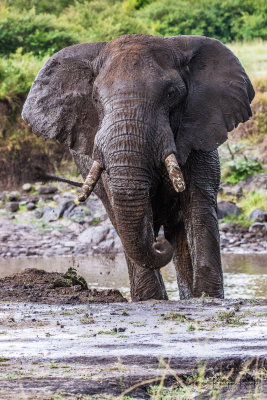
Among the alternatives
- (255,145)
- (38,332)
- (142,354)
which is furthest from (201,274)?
(255,145)

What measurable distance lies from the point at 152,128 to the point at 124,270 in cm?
877

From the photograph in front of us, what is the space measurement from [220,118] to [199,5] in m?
43.9

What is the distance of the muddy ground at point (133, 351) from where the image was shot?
5254mm

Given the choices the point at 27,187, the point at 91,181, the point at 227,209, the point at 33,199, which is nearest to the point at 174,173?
the point at 91,181

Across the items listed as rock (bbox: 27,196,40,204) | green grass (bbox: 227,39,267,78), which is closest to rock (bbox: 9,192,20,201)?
rock (bbox: 27,196,40,204)

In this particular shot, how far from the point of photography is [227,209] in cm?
2130

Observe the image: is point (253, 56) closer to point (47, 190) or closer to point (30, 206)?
point (47, 190)

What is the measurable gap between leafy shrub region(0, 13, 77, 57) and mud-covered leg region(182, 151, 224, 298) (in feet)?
90.2

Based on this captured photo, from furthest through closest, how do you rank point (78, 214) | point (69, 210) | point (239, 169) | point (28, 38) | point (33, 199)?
point (28, 38), point (239, 169), point (33, 199), point (69, 210), point (78, 214)

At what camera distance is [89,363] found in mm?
5820

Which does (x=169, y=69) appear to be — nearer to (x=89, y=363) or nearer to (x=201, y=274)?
(x=201, y=274)

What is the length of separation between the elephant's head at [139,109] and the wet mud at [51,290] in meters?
1.12

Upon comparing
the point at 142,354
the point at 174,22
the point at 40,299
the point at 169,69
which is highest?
the point at 169,69

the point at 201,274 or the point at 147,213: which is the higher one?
the point at 147,213
